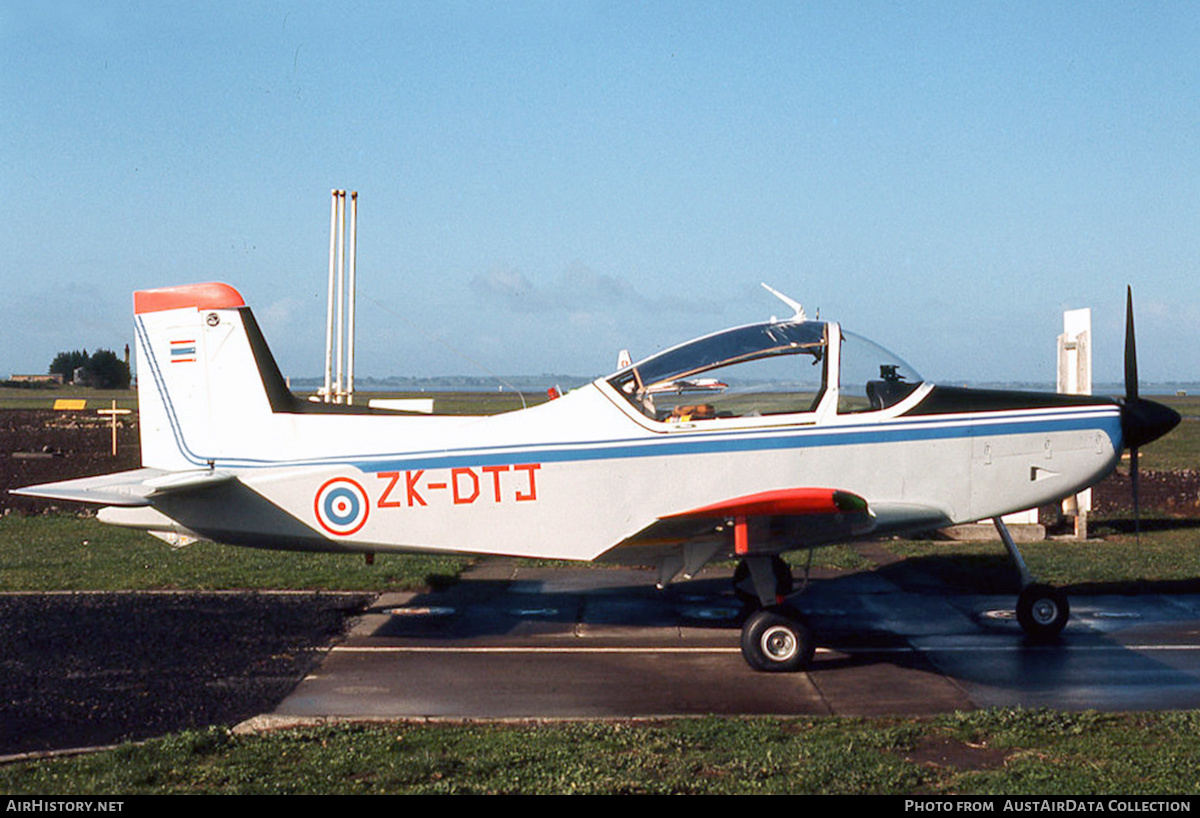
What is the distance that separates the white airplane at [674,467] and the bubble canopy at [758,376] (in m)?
0.01

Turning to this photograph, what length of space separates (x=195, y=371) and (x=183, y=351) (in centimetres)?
21

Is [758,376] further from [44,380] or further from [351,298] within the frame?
[44,380]

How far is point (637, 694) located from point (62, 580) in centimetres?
734

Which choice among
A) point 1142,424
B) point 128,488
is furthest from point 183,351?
point 1142,424

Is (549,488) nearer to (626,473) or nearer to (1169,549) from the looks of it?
(626,473)


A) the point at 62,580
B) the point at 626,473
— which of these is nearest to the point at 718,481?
the point at 626,473

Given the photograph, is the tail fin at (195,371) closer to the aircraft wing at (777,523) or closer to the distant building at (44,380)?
the aircraft wing at (777,523)

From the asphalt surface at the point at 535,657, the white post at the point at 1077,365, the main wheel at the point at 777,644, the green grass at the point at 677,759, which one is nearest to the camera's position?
the green grass at the point at 677,759

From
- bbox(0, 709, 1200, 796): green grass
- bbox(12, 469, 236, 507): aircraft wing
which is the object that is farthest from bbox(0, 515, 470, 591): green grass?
bbox(0, 709, 1200, 796): green grass

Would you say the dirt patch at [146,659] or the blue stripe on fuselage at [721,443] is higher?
the blue stripe on fuselage at [721,443]

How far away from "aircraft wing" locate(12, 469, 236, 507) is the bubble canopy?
344 centimetres

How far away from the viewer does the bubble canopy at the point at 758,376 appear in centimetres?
880

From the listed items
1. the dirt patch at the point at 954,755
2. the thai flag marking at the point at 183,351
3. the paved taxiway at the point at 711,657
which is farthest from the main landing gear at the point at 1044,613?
the thai flag marking at the point at 183,351

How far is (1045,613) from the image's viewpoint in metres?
9.46
